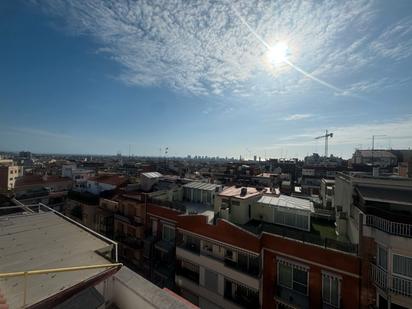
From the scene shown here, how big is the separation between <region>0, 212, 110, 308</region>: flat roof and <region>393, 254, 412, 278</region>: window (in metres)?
11.3

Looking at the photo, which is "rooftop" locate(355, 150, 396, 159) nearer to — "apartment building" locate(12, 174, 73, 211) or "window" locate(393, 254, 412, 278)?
"window" locate(393, 254, 412, 278)

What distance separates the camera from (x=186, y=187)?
21.8 m

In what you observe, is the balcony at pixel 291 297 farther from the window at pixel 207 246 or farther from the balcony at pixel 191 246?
the balcony at pixel 191 246

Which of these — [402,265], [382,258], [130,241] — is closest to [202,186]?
[130,241]

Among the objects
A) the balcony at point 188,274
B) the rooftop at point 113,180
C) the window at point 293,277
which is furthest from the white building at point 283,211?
the rooftop at point 113,180

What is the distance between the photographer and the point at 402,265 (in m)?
8.74

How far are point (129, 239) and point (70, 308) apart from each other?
18325 mm

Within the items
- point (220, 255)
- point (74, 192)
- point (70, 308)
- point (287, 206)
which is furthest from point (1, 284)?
point (74, 192)

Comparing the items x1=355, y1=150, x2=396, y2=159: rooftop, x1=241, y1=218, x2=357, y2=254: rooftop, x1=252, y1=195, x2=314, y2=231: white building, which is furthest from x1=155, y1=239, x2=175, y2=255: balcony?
x1=355, y1=150, x2=396, y2=159: rooftop

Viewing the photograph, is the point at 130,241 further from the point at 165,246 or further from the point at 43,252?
the point at 43,252

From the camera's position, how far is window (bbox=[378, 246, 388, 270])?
9.08 meters

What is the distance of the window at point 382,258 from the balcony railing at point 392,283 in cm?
21

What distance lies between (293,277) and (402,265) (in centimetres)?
486

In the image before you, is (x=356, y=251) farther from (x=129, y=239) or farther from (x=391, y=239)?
(x=129, y=239)
